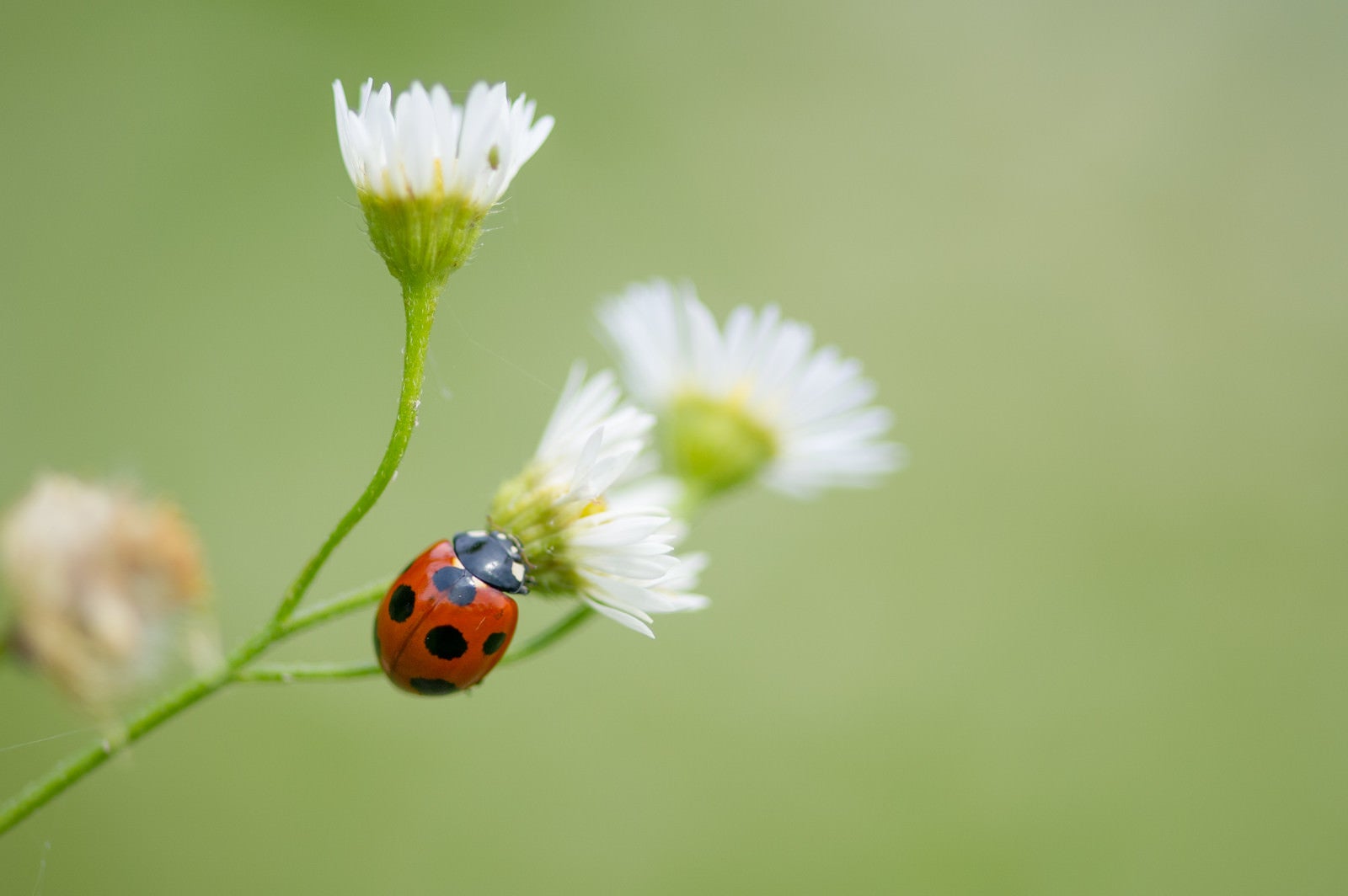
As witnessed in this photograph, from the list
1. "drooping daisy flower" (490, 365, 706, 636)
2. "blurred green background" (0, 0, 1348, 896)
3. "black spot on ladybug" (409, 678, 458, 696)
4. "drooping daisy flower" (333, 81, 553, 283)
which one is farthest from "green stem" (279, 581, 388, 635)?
"blurred green background" (0, 0, 1348, 896)

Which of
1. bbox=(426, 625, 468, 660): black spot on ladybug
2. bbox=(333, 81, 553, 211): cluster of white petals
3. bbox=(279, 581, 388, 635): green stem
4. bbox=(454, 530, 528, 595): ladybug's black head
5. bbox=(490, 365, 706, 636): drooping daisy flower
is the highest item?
bbox=(333, 81, 553, 211): cluster of white petals

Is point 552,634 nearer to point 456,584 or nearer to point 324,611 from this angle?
point 456,584

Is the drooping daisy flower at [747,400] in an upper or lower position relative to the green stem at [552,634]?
upper

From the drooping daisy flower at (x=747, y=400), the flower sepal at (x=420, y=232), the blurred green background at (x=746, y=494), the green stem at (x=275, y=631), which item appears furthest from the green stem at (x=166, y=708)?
the blurred green background at (x=746, y=494)

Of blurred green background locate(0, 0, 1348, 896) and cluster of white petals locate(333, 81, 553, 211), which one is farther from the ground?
blurred green background locate(0, 0, 1348, 896)

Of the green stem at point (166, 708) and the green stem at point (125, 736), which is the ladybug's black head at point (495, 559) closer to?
the green stem at point (166, 708)

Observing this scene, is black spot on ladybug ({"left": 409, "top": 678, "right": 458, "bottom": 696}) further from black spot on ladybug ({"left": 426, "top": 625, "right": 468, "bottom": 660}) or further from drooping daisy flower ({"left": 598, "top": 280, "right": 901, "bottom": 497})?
drooping daisy flower ({"left": 598, "top": 280, "right": 901, "bottom": 497})
